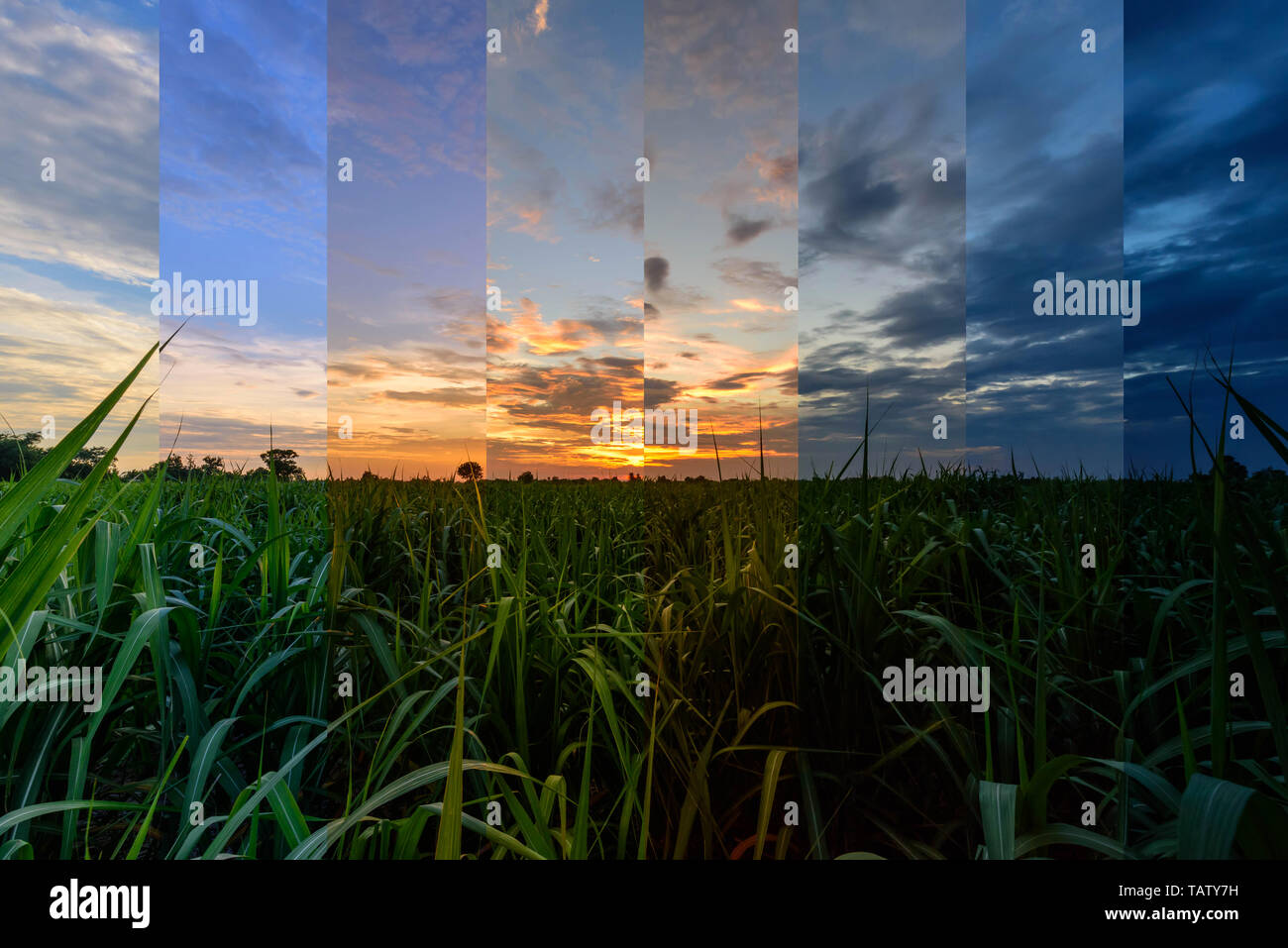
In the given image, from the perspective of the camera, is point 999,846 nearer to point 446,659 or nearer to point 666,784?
point 666,784

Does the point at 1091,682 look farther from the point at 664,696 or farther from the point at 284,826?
the point at 284,826

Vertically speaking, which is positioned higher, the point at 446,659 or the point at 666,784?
the point at 446,659

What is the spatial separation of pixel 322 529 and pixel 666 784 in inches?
108

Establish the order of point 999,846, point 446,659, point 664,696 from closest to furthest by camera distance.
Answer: point 999,846, point 664,696, point 446,659

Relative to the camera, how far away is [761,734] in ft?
4.84

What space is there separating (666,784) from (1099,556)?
219 centimetres

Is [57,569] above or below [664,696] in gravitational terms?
above
